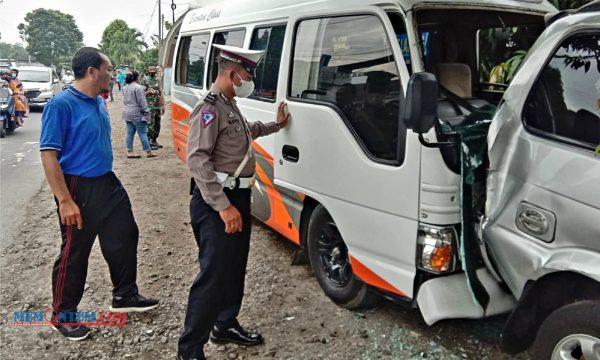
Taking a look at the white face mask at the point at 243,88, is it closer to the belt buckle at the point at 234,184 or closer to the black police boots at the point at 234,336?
the belt buckle at the point at 234,184

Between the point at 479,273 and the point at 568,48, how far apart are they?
3.98 feet

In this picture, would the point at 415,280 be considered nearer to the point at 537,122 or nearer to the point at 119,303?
the point at 537,122

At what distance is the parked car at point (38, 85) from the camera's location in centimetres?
1703

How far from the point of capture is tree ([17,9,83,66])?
85.8 m

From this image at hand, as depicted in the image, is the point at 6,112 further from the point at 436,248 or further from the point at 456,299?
the point at 456,299

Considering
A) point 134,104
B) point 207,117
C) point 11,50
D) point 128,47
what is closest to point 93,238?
point 207,117

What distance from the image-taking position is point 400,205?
8.84 feet

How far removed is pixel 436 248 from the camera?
2.57 meters

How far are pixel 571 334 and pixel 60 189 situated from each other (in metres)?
2.80

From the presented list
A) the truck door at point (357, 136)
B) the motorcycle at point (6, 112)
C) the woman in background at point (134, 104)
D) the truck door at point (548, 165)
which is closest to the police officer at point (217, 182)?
the truck door at point (357, 136)

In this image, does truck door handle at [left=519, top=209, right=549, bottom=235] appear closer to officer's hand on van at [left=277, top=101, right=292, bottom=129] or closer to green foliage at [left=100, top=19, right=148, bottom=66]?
officer's hand on van at [left=277, top=101, right=292, bottom=129]

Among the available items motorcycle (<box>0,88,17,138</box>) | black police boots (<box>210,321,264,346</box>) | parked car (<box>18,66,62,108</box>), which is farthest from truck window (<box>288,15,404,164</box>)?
parked car (<box>18,66,62,108</box>)

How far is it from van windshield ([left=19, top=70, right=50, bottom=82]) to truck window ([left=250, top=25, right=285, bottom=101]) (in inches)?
668

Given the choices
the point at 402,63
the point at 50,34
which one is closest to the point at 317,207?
the point at 402,63
